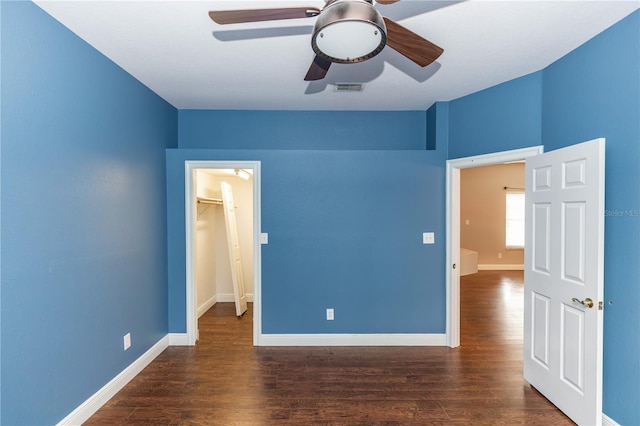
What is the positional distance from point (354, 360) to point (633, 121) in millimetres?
2901

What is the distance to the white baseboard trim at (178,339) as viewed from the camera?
11.6 ft

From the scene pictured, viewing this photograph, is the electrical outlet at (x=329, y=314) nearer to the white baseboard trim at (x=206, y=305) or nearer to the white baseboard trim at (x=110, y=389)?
the white baseboard trim at (x=110, y=389)

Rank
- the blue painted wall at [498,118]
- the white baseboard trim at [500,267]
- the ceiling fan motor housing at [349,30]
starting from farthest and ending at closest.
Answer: the white baseboard trim at [500,267] → the blue painted wall at [498,118] → the ceiling fan motor housing at [349,30]

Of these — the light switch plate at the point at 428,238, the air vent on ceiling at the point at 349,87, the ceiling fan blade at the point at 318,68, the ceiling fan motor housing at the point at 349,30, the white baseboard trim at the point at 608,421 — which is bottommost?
the white baseboard trim at the point at 608,421

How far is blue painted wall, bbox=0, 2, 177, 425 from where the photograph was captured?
1.73 m

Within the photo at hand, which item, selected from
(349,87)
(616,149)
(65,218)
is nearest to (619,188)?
(616,149)

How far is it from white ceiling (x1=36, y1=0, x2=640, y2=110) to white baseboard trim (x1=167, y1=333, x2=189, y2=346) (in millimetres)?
2644

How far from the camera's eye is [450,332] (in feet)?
11.5

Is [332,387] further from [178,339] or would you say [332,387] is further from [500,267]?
[500,267]

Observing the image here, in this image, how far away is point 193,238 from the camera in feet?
11.7

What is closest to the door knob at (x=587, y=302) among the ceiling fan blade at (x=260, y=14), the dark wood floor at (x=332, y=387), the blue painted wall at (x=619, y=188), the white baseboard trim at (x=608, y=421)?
the blue painted wall at (x=619, y=188)

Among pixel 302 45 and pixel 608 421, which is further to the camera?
pixel 302 45

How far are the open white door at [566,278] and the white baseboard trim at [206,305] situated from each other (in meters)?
3.92

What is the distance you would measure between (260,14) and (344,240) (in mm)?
2515
